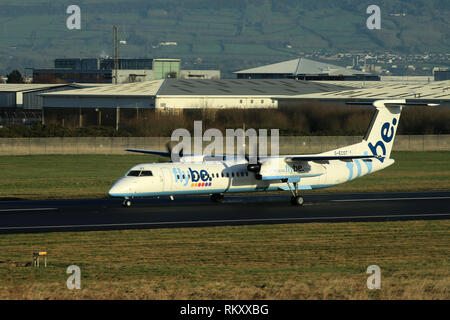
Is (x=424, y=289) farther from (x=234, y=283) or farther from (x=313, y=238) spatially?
(x=313, y=238)

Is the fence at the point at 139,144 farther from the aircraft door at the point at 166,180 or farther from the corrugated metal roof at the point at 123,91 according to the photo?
the aircraft door at the point at 166,180

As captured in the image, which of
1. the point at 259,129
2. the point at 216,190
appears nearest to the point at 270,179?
the point at 216,190

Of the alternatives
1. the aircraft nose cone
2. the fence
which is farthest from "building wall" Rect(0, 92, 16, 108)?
the aircraft nose cone

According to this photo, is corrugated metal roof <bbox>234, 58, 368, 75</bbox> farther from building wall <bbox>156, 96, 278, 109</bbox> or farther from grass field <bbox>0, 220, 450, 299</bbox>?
grass field <bbox>0, 220, 450, 299</bbox>

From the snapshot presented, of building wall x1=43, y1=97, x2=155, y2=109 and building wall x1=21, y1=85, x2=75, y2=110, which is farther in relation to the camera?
building wall x1=21, y1=85, x2=75, y2=110

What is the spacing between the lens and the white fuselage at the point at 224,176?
3641cm

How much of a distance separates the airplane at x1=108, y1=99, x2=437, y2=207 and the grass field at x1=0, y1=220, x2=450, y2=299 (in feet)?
18.0

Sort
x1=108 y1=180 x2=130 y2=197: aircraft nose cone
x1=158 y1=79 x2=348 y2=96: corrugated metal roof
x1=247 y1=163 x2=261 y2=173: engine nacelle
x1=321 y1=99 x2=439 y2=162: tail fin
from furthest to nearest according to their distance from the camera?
x1=158 y1=79 x2=348 y2=96: corrugated metal roof → x1=321 y1=99 x2=439 y2=162: tail fin → x1=247 y1=163 x2=261 y2=173: engine nacelle → x1=108 y1=180 x2=130 y2=197: aircraft nose cone

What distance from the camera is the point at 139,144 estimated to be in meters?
71.7

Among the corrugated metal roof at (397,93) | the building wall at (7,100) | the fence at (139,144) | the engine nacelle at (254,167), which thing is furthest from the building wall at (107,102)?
the engine nacelle at (254,167)

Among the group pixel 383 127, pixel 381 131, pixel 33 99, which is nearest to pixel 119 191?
pixel 381 131

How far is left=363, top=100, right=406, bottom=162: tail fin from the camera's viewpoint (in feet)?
140
